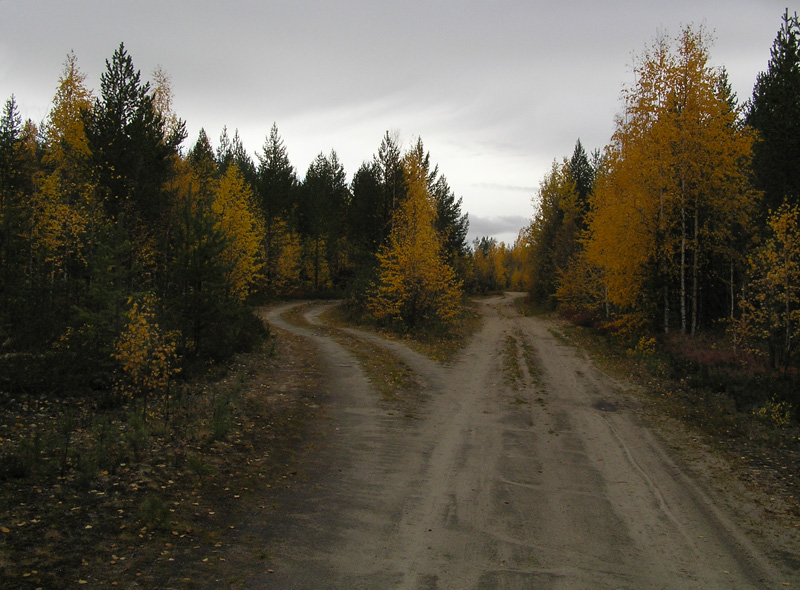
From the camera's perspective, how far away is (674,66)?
20.2 metres

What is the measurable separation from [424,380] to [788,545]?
10.8m

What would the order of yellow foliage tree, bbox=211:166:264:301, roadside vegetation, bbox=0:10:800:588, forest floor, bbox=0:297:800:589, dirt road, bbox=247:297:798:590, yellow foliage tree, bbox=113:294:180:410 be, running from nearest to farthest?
forest floor, bbox=0:297:800:589 → dirt road, bbox=247:297:798:590 → roadside vegetation, bbox=0:10:800:588 → yellow foliage tree, bbox=113:294:180:410 → yellow foliage tree, bbox=211:166:264:301

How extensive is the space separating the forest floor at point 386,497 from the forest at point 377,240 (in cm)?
233

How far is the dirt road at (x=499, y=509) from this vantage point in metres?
5.62

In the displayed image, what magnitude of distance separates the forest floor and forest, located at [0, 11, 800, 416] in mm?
2327

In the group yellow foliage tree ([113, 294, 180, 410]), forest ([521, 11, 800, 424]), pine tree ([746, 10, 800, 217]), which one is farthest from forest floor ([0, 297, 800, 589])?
pine tree ([746, 10, 800, 217])

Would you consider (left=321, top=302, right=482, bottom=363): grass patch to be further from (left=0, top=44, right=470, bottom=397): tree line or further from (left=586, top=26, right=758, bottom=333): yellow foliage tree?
(left=586, top=26, right=758, bottom=333): yellow foliage tree

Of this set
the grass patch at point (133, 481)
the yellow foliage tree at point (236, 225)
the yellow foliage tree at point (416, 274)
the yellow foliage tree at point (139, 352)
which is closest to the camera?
the grass patch at point (133, 481)

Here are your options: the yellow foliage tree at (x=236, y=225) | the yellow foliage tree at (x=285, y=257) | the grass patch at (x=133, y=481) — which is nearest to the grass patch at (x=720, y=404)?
the grass patch at (x=133, y=481)

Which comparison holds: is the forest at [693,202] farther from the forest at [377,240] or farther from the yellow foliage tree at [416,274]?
the yellow foliage tree at [416,274]

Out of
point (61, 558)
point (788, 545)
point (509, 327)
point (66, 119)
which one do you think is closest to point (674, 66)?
point (509, 327)

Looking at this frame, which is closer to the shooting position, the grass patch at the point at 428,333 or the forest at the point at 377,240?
the forest at the point at 377,240

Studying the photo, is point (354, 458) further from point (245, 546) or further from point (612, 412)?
point (612, 412)

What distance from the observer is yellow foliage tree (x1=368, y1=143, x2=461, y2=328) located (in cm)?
2583
